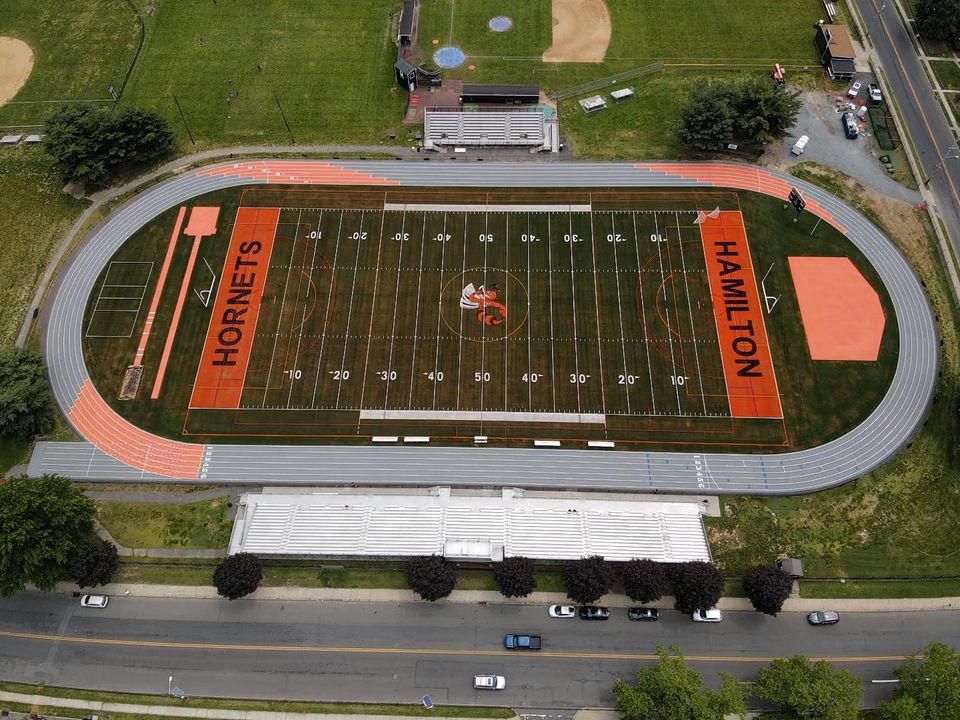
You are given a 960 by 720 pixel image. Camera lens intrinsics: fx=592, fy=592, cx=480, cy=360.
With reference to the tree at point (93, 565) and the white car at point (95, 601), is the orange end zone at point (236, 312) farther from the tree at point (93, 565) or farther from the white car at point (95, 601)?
the white car at point (95, 601)

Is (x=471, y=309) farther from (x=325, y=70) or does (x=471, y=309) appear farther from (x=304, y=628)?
(x=325, y=70)

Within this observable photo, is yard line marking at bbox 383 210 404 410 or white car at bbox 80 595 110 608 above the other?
yard line marking at bbox 383 210 404 410

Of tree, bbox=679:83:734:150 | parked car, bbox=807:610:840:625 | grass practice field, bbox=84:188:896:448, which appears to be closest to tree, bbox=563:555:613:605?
grass practice field, bbox=84:188:896:448

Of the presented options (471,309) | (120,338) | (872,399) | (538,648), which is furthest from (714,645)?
(120,338)

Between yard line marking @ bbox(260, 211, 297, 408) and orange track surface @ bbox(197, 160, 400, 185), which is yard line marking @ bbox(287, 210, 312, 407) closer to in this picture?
yard line marking @ bbox(260, 211, 297, 408)

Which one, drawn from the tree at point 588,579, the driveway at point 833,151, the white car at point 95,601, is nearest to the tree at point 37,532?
the white car at point 95,601

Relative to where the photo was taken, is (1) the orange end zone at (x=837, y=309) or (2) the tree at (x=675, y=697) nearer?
(2) the tree at (x=675, y=697)

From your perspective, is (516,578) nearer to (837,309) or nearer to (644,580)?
(644,580)
